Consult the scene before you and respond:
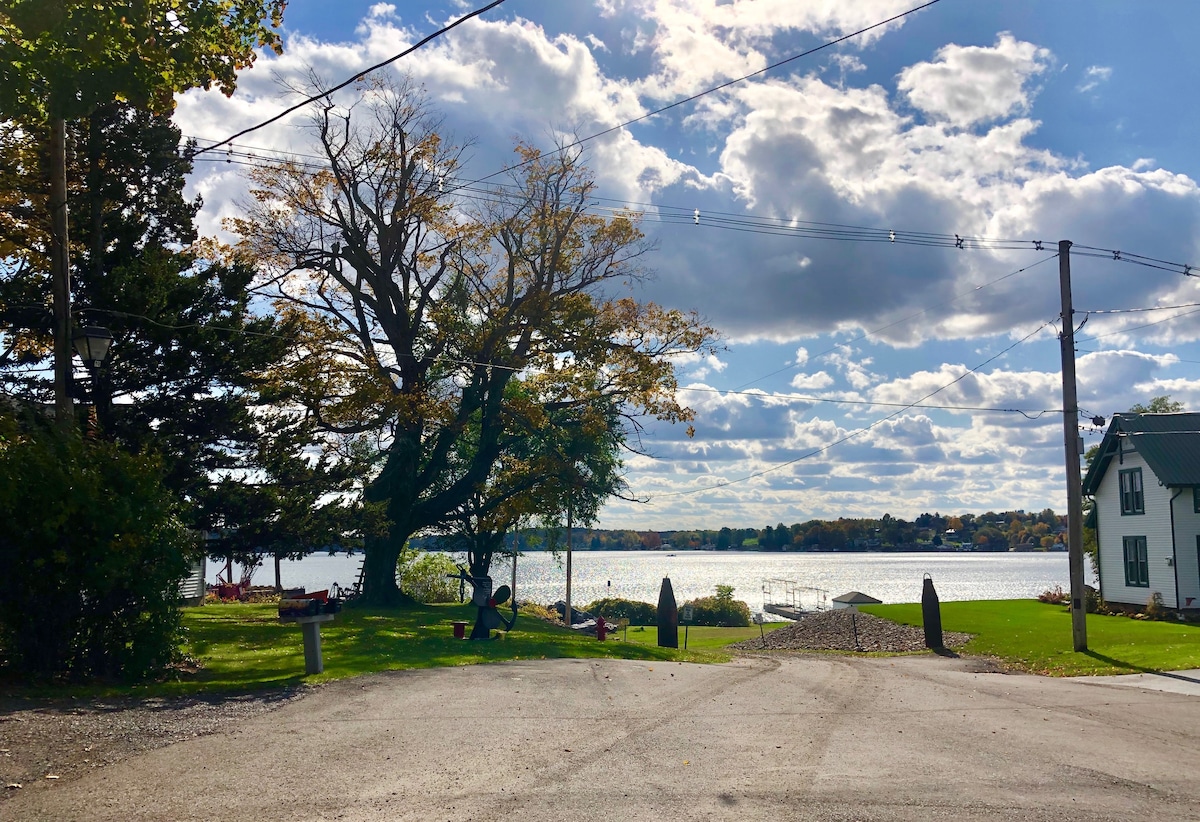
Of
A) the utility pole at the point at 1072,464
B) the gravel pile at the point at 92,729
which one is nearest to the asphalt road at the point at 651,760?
the gravel pile at the point at 92,729

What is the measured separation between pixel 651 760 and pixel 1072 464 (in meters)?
18.8

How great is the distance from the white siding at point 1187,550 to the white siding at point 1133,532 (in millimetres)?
212

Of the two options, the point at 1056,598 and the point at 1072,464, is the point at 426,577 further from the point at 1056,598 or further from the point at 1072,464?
the point at 1072,464

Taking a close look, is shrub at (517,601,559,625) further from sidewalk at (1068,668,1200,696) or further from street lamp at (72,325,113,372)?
street lamp at (72,325,113,372)

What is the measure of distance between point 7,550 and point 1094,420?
1027 inches

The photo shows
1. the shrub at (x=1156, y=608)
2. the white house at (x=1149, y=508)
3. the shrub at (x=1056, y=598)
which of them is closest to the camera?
the shrub at (x=1156, y=608)

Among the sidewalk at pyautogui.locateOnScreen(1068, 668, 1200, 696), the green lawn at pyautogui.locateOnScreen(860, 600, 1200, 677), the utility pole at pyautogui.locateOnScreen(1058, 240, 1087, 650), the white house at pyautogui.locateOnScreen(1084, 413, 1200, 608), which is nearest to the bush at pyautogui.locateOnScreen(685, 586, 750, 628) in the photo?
the green lawn at pyautogui.locateOnScreen(860, 600, 1200, 677)

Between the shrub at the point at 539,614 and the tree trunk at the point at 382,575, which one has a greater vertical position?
the tree trunk at the point at 382,575

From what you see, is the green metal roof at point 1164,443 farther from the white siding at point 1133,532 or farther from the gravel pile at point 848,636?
the gravel pile at point 848,636

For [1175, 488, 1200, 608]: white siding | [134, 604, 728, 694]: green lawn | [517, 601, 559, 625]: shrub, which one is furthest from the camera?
[517, 601, 559, 625]: shrub

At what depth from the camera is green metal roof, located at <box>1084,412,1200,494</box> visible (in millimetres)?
38219

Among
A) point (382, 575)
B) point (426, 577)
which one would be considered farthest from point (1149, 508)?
point (426, 577)

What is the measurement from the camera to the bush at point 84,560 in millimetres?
12602

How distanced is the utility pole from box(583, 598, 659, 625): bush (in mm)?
46400
